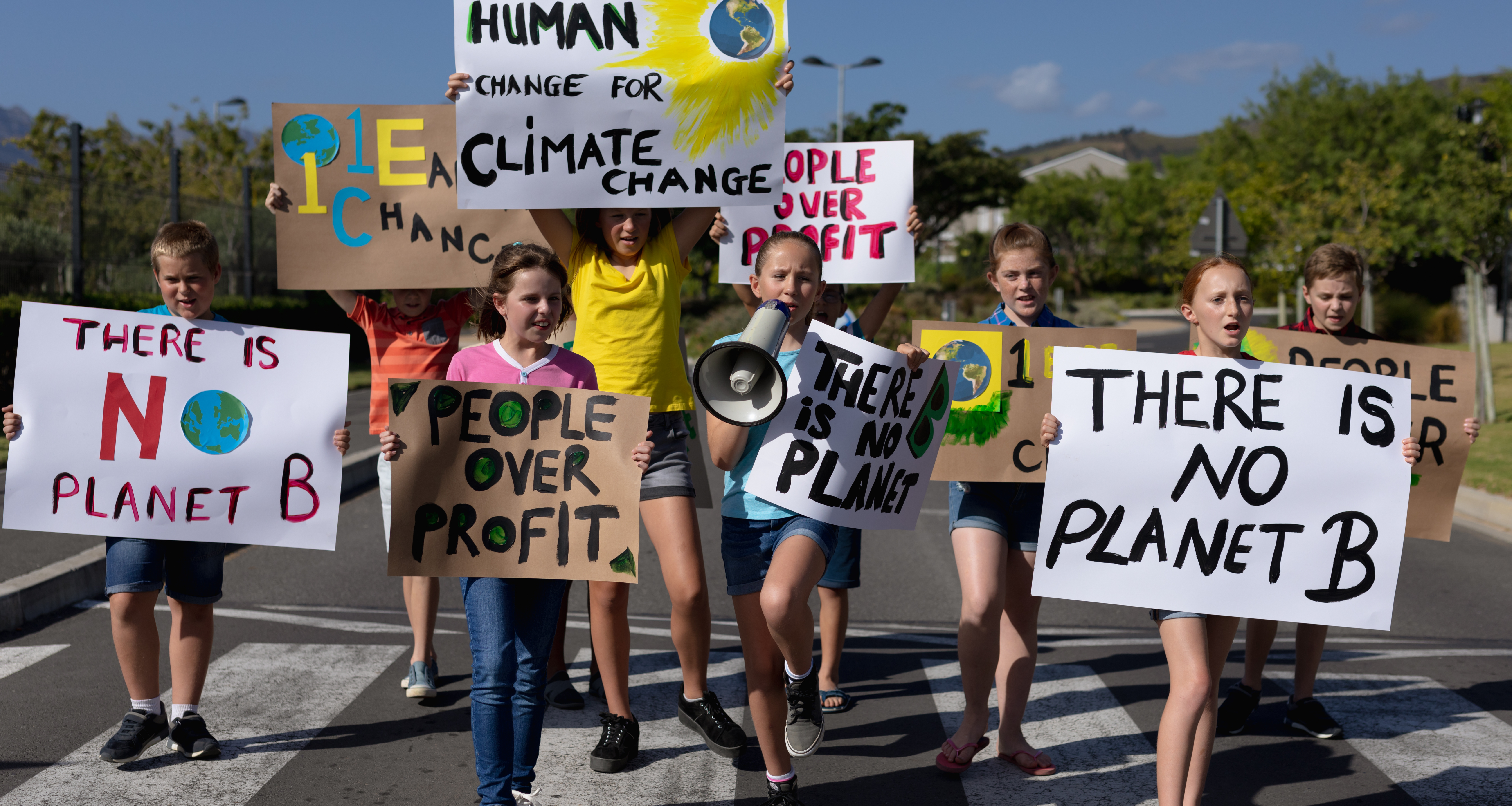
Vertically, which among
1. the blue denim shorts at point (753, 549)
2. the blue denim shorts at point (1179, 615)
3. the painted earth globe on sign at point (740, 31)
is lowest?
the blue denim shorts at point (1179, 615)

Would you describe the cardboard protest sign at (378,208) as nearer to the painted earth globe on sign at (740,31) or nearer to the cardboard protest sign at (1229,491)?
the painted earth globe on sign at (740,31)

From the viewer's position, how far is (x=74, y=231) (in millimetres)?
13930

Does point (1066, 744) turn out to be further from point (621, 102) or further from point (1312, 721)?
point (621, 102)

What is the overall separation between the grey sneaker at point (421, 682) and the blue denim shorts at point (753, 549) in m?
1.77

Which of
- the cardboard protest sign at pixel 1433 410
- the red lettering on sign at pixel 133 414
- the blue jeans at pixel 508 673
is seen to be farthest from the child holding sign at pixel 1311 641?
the red lettering on sign at pixel 133 414

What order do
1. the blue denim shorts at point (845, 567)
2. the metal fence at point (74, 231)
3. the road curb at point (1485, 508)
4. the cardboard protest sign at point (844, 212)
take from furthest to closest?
the metal fence at point (74, 231), the road curb at point (1485, 508), the cardboard protest sign at point (844, 212), the blue denim shorts at point (845, 567)

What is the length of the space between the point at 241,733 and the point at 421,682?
2.36ft

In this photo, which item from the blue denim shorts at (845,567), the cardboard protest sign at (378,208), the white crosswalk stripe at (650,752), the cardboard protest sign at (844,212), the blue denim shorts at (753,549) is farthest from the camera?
the cardboard protest sign at (844,212)

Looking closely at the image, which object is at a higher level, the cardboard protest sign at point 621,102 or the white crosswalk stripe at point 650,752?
the cardboard protest sign at point 621,102

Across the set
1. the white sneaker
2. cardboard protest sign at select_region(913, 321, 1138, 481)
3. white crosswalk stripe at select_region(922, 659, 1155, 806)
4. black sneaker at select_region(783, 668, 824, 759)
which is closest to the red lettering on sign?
the white sneaker

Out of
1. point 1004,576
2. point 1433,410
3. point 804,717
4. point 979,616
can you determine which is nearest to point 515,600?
point 804,717

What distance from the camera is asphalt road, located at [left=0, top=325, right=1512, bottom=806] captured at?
4.18 m

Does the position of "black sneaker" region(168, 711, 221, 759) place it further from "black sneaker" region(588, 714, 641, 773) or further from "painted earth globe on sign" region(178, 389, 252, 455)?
"black sneaker" region(588, 714, 641, 773)

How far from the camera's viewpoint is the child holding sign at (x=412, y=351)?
17.0 feet
